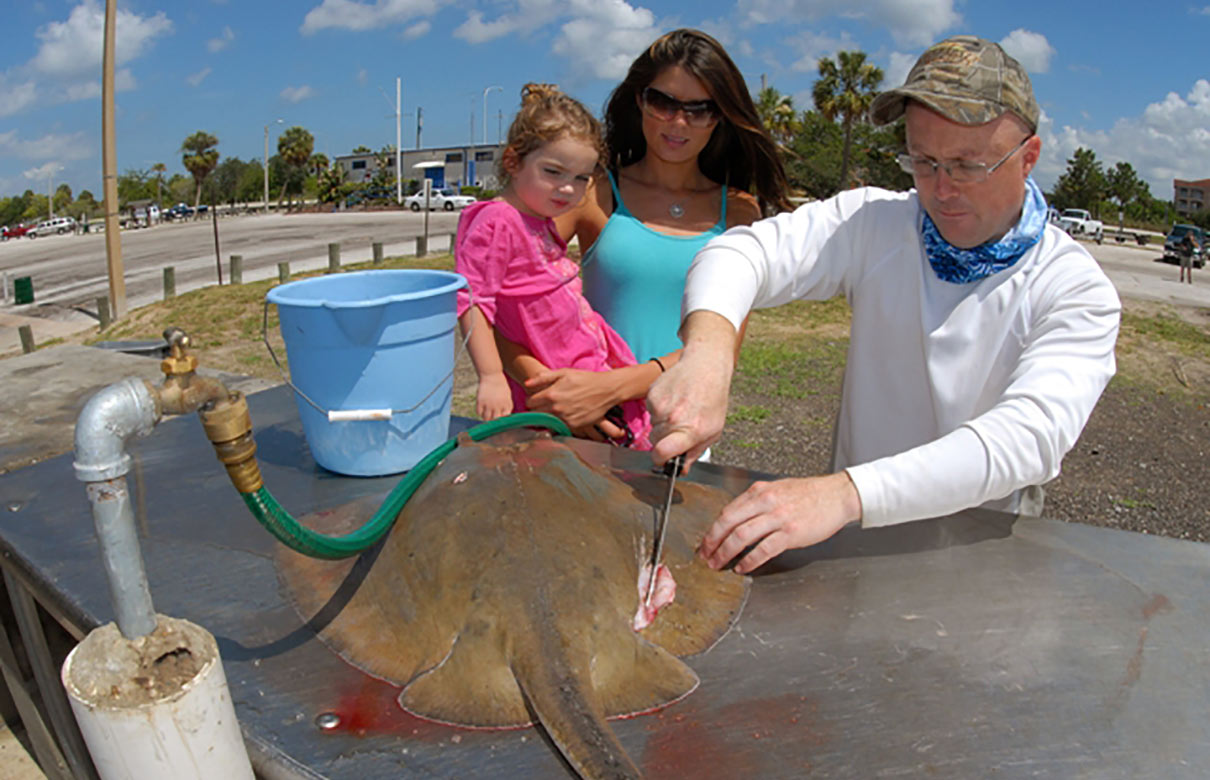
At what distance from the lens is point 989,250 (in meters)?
1.91

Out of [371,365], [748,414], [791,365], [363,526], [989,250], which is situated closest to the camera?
[363,526]

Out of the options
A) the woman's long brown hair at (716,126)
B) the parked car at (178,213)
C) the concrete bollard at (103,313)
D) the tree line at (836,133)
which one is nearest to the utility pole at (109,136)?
the concrete bollard at (103,313)

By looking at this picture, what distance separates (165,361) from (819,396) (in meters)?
7.90

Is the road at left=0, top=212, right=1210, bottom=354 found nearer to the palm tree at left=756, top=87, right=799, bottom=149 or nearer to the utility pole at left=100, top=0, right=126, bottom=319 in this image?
the utility pole at left=100, top=0, right=126, bottom=319

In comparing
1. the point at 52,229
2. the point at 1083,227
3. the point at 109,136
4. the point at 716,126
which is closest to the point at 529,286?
the point at 716,126

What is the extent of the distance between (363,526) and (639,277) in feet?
4.77

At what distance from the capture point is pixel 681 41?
2.58m

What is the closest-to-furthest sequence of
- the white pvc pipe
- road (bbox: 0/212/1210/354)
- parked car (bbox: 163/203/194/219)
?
the white pvc pipe < road (bbox: 0/212/1210/354) < parked car (bbox: 163/203/194/219)

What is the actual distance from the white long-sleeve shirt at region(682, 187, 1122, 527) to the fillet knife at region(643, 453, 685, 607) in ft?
1.32

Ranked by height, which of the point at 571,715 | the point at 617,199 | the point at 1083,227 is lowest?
the point at 571,715

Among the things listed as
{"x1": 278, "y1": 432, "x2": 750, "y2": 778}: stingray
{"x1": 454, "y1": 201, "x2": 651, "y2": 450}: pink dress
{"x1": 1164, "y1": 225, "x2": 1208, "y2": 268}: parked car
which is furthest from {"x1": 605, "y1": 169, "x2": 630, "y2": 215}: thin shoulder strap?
{"x1": 1164, "y1": 225, "x2": 1208, "y2": 268}: parked car

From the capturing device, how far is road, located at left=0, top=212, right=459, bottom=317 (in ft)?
74.0

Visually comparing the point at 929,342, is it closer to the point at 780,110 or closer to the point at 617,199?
the point at 617,199

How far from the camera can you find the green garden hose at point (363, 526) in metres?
1.25
